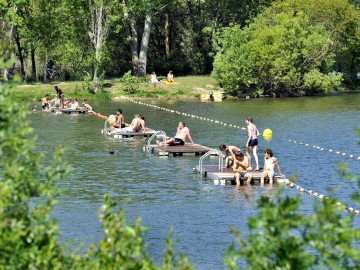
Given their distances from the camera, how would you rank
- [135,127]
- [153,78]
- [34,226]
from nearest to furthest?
[34,226] → [135,127] → [153,78]

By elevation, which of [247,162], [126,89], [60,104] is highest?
[247,162]

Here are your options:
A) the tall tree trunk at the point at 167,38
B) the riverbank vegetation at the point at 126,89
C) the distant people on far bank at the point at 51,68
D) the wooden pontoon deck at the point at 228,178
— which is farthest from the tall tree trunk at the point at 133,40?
the wooden pontoon deck at the point at 228,178

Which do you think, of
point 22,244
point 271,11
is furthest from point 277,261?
point 271,11

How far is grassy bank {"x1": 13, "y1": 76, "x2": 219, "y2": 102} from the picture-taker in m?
76.3

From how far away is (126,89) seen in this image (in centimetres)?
8025

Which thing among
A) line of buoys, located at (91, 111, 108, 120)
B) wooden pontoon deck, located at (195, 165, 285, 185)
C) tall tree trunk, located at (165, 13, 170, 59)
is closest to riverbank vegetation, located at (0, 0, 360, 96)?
tall tree trunk, located at (165, 13, 170, 59)

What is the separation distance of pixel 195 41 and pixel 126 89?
15367 millimetres

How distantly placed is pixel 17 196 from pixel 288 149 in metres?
32.1

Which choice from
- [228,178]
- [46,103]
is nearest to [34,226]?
[228,178]

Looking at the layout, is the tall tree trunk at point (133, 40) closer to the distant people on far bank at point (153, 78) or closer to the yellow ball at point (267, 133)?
the distant people on far bank at point (153, 78)

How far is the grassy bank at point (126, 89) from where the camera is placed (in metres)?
76.3

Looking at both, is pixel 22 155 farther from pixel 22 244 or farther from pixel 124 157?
pixel 124 157

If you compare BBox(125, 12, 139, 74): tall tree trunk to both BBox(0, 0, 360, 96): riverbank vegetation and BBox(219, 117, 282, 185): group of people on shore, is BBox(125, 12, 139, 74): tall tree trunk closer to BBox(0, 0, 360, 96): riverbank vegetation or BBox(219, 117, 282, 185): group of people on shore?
BBox(0, 0, 360, 96): riverbank vegetation

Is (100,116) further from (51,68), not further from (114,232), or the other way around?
(114,232)
